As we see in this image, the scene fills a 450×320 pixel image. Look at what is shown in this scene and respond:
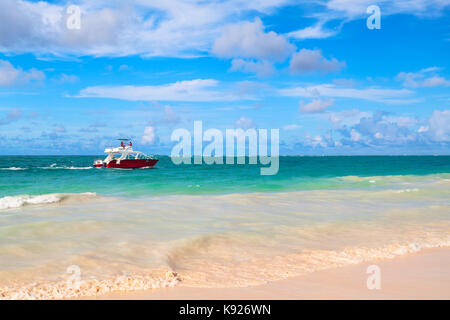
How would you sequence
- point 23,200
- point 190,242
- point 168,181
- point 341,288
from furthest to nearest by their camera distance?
1. point 168,181
2. point 23,200
3. point 190,242
4. point 341,288

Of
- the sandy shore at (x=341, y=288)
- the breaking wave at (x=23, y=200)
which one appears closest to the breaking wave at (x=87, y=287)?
the sandy shore at (x=341, y=288)

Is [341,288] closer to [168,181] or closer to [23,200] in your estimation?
[23,200]

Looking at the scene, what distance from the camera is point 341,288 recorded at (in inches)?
251

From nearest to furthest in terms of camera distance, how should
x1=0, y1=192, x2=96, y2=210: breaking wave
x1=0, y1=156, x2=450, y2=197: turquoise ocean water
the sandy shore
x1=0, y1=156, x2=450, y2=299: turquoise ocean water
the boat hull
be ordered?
the sandy shore
x1=0, y1=156, x2=450, y2=299: turquoise ocean water
x1=0, y1=192, x2=96, y2=210: breaking wave
x1=0, y1=156, x2=450, y2=197: turquoise ocean water
the boat hull

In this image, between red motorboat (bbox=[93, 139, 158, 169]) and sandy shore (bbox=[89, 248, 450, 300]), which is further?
red motorboat (bbox=[93, 139, 158, 169])

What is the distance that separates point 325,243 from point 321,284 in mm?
3931

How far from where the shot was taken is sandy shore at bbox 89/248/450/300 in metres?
5.99

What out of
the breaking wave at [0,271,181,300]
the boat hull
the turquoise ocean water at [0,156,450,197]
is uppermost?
the breaking wave at [0,271,181,300]

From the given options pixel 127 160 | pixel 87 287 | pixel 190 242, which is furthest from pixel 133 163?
pixel 87 287

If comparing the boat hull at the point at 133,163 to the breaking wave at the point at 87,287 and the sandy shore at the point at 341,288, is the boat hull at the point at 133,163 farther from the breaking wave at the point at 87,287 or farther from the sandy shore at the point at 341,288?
the sandy shore at the point at 341,288

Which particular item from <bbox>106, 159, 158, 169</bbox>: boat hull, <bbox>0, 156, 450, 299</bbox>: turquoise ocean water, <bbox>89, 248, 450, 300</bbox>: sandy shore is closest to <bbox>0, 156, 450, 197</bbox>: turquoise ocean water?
<bbox>106, 159, 158, 169</bbox>: boat hull

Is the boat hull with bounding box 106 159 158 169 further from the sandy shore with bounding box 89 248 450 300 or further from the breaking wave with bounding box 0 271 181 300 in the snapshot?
the sandy shore with bounding box 89 248 450 300

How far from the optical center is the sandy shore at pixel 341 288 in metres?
5.99

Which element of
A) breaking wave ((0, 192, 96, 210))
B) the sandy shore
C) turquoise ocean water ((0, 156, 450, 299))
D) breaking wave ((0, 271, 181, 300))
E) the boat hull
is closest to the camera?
the sandy shore
